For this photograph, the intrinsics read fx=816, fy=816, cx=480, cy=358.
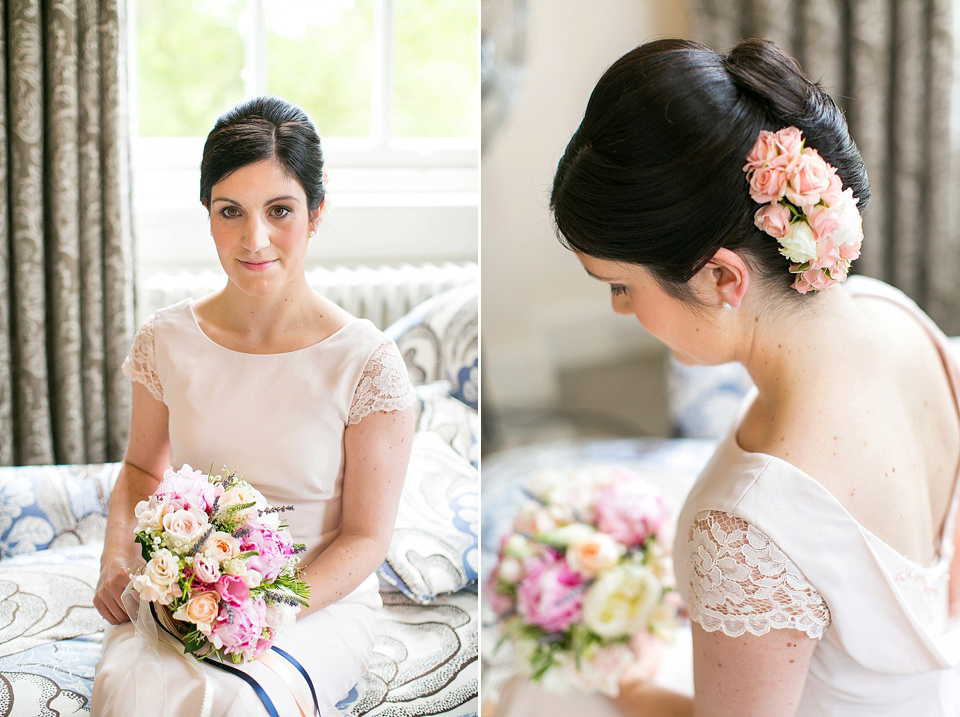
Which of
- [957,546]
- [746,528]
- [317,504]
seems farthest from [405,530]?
[957,546]

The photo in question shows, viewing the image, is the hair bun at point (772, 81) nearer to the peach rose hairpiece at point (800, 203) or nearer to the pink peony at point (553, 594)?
the peach rose hairpiece at point (800, 203)

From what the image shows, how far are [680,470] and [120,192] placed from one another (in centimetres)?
154

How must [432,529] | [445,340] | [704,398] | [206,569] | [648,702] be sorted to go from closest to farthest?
1. [206,569]
2. [648,702]
3. [432,529]
4. [445,340]
5. [704,398]

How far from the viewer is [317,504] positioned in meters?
0.97

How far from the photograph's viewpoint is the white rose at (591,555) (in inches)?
31.8

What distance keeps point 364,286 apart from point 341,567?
1.13 feet

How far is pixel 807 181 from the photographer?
85cm

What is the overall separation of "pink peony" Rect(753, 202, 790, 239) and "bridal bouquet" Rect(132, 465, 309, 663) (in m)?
0.60

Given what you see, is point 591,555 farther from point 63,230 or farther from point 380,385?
point 63,230

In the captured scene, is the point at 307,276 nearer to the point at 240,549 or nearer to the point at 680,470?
the point at 240,549

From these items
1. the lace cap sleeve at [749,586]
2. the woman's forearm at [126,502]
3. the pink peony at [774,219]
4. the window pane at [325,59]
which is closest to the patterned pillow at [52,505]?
the woman's forearm at [126,502]

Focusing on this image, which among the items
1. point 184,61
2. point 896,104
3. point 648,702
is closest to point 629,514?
point 648,702

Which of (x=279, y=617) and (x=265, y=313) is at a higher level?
(x=265, y=313)

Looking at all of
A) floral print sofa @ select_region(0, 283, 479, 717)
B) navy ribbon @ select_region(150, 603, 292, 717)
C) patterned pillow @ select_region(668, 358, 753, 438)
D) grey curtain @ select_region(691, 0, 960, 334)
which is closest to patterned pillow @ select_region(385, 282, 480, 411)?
floral print sofa @ select_region(0, 283, 479, 717)
